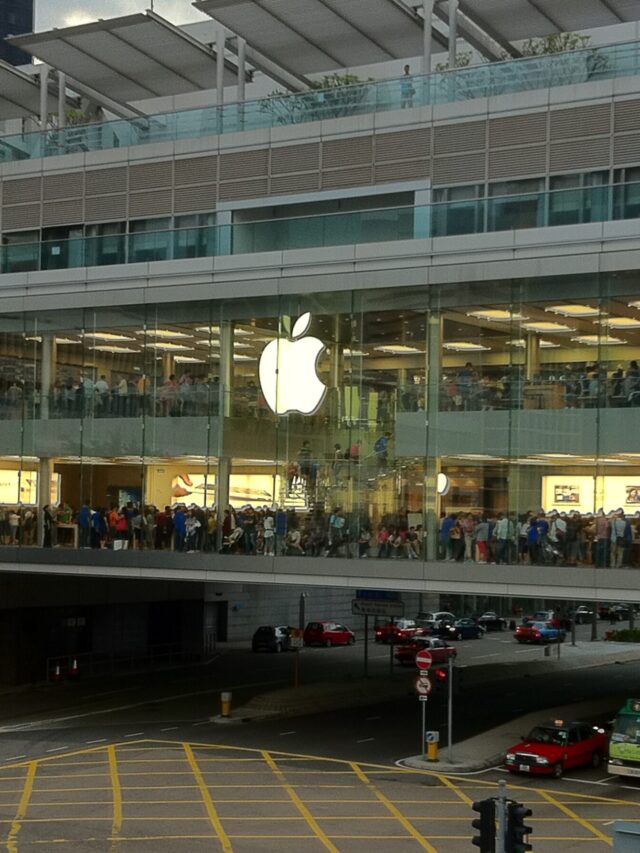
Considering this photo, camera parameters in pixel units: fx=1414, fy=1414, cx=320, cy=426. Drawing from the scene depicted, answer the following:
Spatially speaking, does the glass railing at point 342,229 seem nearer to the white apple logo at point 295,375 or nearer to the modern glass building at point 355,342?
the modern glass building at point 355,342

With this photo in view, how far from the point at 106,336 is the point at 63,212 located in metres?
8.75

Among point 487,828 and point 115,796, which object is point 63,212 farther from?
point 487,828

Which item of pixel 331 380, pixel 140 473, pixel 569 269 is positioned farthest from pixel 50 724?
pixel 569 269

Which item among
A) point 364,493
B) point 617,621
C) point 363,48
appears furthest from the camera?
point 617,621

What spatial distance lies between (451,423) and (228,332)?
7.37m

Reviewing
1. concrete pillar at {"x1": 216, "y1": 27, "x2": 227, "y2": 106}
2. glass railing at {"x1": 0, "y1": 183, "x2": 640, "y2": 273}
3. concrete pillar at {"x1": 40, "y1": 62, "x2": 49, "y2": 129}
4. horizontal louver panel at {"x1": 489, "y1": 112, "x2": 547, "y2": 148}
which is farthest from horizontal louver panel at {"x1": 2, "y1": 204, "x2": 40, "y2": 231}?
horizontal louver panel at {"x1": 489, "y1": 112, "x2": 547, "y2": 148}

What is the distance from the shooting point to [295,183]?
43781 millimetres

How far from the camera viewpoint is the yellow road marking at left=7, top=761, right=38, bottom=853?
25672mm

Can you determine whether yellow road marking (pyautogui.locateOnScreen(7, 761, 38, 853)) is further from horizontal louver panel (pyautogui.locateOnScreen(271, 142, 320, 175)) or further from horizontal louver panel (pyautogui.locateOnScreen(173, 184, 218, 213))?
horizontal louver panel (pyautogui.locateOnScreen(271, 142, 320, 175))

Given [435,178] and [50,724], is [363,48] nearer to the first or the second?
[435,178]

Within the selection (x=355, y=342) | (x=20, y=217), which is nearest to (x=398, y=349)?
(x=355, y=342)

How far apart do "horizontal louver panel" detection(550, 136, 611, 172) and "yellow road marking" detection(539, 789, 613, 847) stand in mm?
17169

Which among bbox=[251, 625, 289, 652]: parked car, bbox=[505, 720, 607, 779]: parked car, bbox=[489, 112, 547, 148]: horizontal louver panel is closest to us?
bbox=[505, 720, 607, 779]: parked car

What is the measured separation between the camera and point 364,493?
36.1 m
